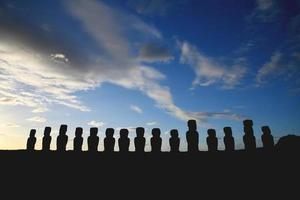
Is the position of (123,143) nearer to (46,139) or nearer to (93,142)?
(93,142)

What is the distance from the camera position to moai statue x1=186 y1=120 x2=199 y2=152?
Answer: 8.58m

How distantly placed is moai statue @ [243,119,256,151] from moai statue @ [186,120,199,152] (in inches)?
59.6

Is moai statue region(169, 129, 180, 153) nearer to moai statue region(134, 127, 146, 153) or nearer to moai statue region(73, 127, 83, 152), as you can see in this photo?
moai statue region(134, 127, 146, 153)

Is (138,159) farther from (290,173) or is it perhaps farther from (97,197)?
(290,173)

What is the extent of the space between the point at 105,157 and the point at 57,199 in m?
1.73

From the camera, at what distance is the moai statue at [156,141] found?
852 cm

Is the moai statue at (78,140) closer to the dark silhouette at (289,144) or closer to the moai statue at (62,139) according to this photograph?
the moai statue at (62,139)

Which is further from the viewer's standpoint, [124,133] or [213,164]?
[124,133]

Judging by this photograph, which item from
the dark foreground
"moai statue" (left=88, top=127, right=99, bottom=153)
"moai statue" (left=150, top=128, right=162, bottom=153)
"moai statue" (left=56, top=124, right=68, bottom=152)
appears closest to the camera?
the dark foreground

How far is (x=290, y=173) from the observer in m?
8.28

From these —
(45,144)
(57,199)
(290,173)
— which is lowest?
(57,199)

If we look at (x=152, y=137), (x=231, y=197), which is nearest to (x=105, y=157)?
(x=152, y=137)

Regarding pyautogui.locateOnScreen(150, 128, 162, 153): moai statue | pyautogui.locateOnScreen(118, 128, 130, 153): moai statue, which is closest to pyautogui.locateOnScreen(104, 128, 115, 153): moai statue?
pyautogui.locateOnScreen(118, 128, 130, 153): moai statue

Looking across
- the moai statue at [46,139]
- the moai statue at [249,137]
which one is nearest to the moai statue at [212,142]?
the moai statue at [249,137]
